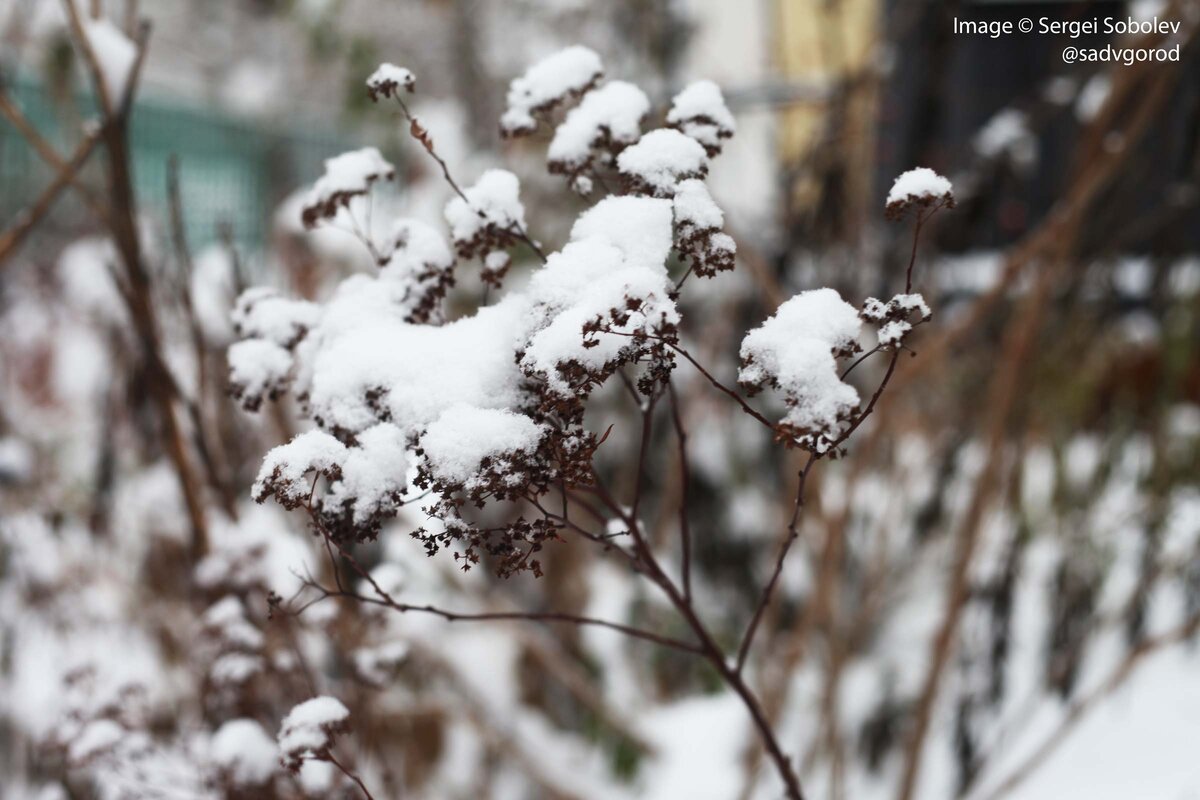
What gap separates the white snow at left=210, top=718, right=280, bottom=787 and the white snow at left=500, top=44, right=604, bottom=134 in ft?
2.28

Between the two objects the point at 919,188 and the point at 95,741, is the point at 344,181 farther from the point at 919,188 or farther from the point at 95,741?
the point at 95,741

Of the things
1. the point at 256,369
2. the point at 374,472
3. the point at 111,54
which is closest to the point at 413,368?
the point at 374,472

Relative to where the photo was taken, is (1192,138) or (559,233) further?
(559,233)

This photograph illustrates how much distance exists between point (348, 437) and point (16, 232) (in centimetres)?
83

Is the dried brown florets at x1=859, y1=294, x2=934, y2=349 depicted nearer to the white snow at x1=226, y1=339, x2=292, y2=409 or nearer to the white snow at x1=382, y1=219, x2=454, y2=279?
the white snow at x1=382, y1=219, x2=454, y2=279

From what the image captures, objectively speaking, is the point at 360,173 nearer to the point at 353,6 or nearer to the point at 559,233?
the point at 559,233

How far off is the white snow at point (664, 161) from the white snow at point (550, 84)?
0.52ft

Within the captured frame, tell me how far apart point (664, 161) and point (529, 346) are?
19 centimetres

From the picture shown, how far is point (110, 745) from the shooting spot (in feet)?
3.62

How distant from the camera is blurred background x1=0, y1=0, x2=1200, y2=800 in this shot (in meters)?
1.58

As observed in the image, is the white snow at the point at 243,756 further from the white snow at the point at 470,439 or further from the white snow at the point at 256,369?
the white snow at the point at 470,439

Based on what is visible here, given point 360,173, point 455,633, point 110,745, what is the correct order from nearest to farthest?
point 360,173 → point 110,745 → point 455,633

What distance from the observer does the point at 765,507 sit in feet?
13.4

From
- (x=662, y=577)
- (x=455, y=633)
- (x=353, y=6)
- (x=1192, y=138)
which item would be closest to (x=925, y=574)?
(x=455, y=633)
